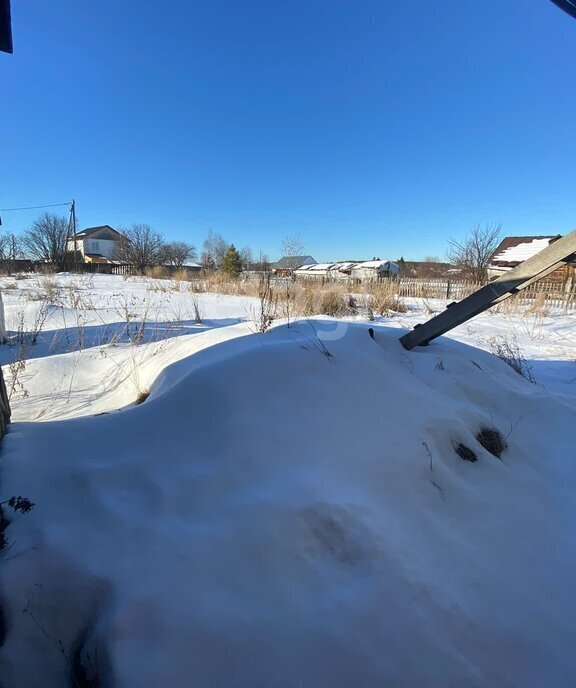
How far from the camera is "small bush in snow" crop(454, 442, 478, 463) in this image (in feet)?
6.18

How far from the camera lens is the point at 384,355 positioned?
266 cm

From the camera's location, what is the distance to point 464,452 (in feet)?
6.27

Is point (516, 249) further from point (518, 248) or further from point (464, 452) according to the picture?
point (464, 452)

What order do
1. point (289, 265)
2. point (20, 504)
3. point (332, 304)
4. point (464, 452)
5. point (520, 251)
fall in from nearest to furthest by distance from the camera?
point (20, 504), point (464, 452), point (332, 304), point (520, 251), point (289, 265)

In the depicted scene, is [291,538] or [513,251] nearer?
[291,538]

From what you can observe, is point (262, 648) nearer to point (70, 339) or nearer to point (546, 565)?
point (546, 565)

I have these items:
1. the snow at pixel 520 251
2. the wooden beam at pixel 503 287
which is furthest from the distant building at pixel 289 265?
the snow at pixel 520 251

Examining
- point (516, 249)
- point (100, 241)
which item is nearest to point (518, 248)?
point (516, 249)

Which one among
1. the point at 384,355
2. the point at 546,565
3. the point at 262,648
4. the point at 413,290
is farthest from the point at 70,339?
the point at 413,290

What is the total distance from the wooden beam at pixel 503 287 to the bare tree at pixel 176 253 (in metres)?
40.3

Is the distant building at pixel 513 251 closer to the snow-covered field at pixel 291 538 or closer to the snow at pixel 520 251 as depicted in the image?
the snow at pixel 520 251

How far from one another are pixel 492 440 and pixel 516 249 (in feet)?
86.8

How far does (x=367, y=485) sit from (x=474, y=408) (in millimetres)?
1309

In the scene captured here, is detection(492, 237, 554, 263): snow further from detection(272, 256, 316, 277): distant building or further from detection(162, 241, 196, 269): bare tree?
detection(162, 241, 196, 269): bare tree
